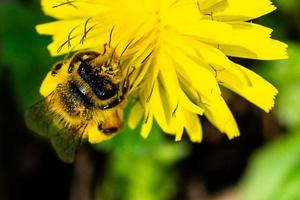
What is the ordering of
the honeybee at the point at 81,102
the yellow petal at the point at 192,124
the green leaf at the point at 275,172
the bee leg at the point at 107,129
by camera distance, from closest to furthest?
the honeybee at the point at 81,102 < the bee leg at the point at 107,129 < the yellow petal at the point at 192,124 < the green leaf at the point at 275,172

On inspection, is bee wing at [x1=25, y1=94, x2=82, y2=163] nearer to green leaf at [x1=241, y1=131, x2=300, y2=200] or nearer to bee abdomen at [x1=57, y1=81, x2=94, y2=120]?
bee abdomen at [x1=57, y1=81, x2=94, y2=120]

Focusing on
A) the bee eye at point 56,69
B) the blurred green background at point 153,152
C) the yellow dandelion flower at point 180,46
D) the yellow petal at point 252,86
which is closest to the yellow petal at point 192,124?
the yellow dandelion flower at point 180,46

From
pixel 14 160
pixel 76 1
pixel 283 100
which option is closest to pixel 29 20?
pixel 14 160

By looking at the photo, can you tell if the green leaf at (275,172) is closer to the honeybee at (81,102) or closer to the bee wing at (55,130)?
the honeybee at (81,102)

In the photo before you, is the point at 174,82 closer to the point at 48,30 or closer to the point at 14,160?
the point at 48,30

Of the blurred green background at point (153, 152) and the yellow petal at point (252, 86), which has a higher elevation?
the yellow petal at point (252, 86)

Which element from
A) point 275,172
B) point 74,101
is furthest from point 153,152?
point 74,101
